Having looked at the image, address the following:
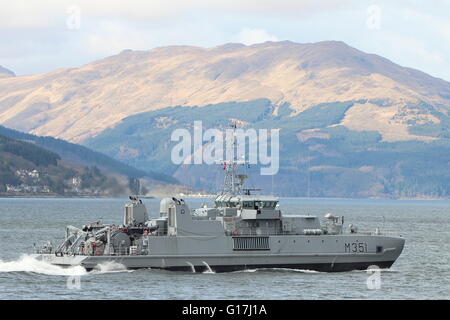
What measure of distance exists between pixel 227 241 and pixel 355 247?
28.9ft

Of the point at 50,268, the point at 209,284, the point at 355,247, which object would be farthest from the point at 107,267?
the point at 355,247

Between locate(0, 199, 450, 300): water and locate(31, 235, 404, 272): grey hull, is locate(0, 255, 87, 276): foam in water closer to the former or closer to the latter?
locate(0, 199, 450, 300): water

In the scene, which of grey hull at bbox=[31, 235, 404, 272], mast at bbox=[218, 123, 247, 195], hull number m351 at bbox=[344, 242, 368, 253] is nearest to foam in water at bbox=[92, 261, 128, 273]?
grey hull at bbox=[31, 235, 404, 272]

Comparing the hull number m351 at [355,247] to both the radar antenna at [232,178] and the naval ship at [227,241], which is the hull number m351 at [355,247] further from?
the radar antenna at [232,178]

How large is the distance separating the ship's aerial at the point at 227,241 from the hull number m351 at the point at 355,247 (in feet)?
0.17

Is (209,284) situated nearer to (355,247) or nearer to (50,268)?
(50,268)

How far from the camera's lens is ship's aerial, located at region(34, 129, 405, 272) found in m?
56.9

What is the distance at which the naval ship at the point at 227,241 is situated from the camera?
56.9m

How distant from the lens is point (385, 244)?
6078 centimetres

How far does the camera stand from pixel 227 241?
57688 millimetres

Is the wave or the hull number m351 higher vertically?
the hull number m351

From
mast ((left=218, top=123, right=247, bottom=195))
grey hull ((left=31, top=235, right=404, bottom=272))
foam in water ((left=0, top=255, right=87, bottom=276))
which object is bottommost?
foam in water ((left=0, top=255, right=87, bottom=276))

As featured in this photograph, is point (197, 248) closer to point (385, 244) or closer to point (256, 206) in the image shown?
point (256, 206)
